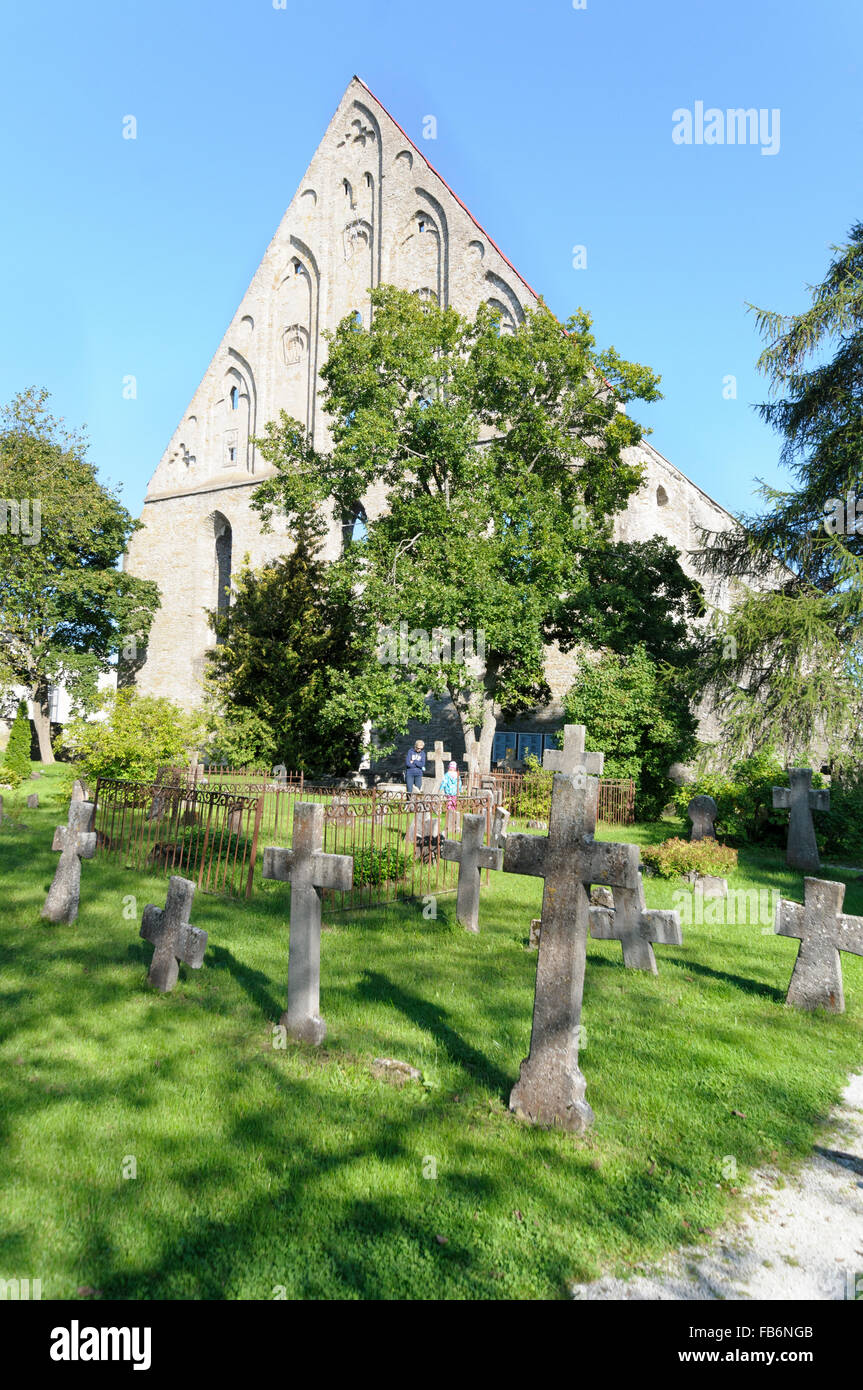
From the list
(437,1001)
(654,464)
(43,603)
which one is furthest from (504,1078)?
(43,603)

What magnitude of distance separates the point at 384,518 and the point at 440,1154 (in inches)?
630

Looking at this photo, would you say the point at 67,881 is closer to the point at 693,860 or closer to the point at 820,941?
the point at 820,941

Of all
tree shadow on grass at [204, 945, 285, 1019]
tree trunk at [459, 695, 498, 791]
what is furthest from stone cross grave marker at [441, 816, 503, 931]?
tree trunk at [459, 695, 498, 791]

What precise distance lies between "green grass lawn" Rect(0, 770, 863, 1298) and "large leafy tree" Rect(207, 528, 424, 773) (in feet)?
51.6

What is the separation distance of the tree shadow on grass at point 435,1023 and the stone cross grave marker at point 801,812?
28.7 feet

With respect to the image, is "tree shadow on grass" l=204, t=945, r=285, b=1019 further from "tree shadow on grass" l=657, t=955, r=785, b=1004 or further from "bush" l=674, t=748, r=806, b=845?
"bush" l=674, t=748, r=806, b=845

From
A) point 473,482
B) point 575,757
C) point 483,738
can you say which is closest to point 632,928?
point 575,757

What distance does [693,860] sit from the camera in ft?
34.4

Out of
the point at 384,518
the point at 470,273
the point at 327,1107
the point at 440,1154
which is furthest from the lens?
the point at 470,273

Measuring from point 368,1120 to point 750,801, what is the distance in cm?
1254

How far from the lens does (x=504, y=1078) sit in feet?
14.7

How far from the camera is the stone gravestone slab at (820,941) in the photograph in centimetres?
582

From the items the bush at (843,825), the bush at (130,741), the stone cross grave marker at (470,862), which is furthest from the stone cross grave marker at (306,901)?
the bush at (843,825)
